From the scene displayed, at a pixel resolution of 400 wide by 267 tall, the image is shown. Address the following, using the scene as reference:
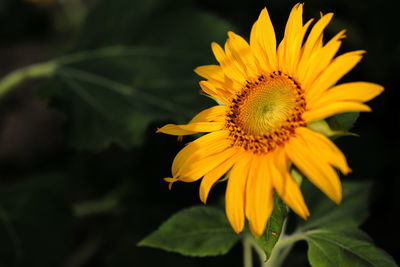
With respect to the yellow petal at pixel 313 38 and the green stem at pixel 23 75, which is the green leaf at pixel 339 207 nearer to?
the yellow petal at pixel 313 38

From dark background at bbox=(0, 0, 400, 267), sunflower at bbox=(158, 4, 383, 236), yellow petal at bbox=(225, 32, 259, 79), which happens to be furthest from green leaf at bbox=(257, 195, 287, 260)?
dark background at bbox=(0, 0, 400, 267)

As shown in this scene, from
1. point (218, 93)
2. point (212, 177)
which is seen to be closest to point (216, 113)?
point (218, 93)

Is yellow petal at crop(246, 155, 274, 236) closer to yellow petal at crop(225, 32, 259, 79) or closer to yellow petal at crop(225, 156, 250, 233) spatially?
yellow petal at crop(225, 156, 250, 233)

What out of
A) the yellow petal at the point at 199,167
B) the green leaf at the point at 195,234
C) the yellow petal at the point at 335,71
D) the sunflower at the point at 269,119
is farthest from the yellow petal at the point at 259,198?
the green leaf at the point at 195,234

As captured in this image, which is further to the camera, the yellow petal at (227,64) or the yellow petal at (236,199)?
the yellow petal at (227,64)

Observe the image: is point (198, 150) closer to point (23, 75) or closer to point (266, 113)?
point (266, 113)
